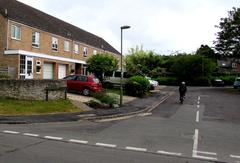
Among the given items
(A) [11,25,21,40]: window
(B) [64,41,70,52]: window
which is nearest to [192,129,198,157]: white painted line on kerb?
(A) [11,25,21,40]: window

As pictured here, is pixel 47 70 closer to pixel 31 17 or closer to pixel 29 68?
pixel 29 68

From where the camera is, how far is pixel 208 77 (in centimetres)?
7169

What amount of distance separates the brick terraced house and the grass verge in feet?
35.7

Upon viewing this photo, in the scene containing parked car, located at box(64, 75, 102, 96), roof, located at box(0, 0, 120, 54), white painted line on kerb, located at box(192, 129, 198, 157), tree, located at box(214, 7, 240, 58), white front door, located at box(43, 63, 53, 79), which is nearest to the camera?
white painted line on kerb, located at box(192, 129, 198, 157)

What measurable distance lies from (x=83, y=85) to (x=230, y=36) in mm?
30383

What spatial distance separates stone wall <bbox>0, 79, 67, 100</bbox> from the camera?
21.6 meters

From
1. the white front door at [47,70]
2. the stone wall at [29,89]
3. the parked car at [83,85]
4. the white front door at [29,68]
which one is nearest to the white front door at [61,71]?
the white front door at [47,70]

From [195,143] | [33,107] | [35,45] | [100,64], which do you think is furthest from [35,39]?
[195,143]

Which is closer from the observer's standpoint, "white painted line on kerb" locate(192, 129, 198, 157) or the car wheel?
"white painted line on kerb" locate(192, 129, 198, 157)

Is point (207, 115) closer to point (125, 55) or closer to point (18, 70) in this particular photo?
point (18, 70)

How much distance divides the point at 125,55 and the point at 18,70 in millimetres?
30988

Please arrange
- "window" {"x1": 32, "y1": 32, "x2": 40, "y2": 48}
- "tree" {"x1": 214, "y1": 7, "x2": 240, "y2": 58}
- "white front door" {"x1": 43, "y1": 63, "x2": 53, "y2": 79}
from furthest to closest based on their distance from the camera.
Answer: "tree" {"x1": 214, "y1": 7, "x2": 240, "y2": 58}, "white front door" {"x1": 43, "y1": 63, "x2": 53, "y2": 79}, "window" {"x1": 32, "y1": 32, "x2": 40, "y2": 48}

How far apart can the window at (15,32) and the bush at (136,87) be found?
34.3 feet

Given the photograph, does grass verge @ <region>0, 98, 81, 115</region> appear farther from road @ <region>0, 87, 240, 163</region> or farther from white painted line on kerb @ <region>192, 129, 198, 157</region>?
white painted line on kerb @ <region>192, 129, 198, 157</region>
